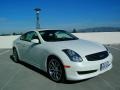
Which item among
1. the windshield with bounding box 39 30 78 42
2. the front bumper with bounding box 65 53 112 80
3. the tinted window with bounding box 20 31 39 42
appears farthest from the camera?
the tinted window with bounding box 20 31 39 42

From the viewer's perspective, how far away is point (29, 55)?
235 inches

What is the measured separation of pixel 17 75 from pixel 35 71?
655 mm

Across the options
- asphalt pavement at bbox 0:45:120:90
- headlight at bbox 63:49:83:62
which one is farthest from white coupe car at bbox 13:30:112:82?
asphalt pavement at bbox 0:45:120:90

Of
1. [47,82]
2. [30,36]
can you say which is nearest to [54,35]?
[30,36]

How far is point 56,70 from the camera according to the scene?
184 inches

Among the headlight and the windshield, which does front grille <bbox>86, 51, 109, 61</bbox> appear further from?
the windshield

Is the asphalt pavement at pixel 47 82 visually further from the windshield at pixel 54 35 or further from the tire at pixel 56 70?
the windshield at pixel 54 35

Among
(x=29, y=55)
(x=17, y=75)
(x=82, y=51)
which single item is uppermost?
(x=82, y=51)

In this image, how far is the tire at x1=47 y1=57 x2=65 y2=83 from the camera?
4.45 metres

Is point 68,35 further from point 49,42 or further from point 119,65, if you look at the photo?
point 119,65

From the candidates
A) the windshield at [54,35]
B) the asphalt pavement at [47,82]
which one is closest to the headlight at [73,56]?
the asphalt pavement at [47,82]

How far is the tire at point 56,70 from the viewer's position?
4449 millimetres

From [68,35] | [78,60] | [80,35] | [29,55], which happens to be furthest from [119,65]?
[80,35]

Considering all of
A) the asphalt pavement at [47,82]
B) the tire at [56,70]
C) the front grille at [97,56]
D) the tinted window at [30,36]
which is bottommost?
the asphalt pavement at [47,82]
